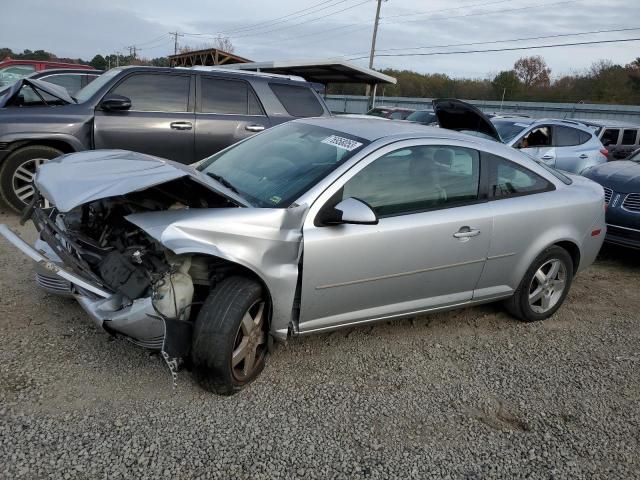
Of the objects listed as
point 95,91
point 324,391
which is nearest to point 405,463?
point 324,391

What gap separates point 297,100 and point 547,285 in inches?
166

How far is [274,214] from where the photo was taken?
9.83ft

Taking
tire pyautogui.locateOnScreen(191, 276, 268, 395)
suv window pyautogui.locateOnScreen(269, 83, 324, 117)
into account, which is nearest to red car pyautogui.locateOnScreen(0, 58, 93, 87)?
suv window pyautogui.locateOnScreen(269, 83, 324, 117)

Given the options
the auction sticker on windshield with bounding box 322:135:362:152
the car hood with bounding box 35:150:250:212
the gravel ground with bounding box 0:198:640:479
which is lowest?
the gravel ground with bounding box 0:198:640:479

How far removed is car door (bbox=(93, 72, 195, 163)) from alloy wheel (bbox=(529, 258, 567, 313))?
13.9 feet

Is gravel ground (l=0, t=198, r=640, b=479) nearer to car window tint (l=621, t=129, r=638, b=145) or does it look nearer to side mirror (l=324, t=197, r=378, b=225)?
side mirror (l=324, t=197, r=378, b=225)

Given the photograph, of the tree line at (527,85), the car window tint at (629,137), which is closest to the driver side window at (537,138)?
the car window tint at (629,137)

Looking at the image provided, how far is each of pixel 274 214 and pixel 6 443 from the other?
1.74 metres

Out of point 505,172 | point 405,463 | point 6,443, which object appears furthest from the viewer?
point 505,172

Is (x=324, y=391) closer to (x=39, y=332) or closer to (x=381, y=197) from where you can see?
(x=381, y=197)

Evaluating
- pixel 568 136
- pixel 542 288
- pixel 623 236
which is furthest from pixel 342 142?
pixel 568 136

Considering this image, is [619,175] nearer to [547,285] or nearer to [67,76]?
[547,285]

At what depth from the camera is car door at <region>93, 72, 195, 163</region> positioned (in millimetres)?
5977

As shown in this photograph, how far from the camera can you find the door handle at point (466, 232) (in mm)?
3588
